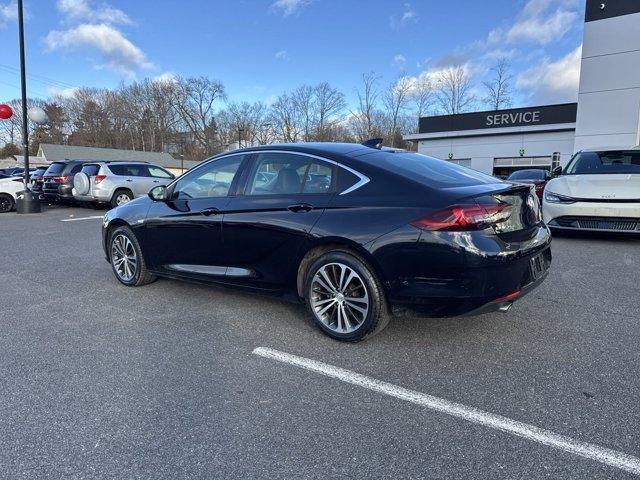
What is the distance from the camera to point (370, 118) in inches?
2347

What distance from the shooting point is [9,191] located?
15008mm

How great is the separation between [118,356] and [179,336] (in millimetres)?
509

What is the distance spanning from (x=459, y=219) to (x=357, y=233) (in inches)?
28.6

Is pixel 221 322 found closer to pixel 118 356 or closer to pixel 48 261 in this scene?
pixel 118 356

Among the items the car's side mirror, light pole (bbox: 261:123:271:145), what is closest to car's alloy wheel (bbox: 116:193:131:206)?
the car's side mirror

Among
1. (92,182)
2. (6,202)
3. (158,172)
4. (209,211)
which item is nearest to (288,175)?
(209,211)

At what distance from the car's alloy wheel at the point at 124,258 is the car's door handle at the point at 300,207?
2.38 m

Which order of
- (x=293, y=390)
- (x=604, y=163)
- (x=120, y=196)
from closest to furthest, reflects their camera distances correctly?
(x=293, y=390)
(x=604, y=163)
(x=120, y=196)

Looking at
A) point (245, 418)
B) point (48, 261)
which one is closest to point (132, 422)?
point (245, 418)

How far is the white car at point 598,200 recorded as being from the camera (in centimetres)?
718

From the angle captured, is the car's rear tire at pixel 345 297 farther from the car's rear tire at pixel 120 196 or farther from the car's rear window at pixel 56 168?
the car's rear window at pixel 56 168

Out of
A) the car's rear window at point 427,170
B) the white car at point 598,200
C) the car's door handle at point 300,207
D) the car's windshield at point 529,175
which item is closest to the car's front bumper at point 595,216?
the white car at point 598,200

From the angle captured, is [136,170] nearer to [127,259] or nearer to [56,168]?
[56,168]

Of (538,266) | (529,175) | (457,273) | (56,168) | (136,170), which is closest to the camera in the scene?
(457,273)
